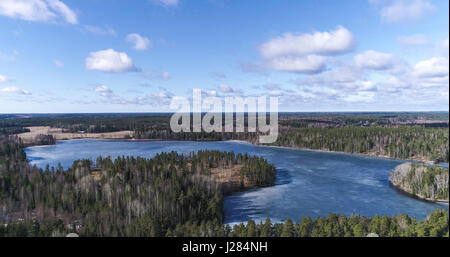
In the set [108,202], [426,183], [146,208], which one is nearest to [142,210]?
[146,208]

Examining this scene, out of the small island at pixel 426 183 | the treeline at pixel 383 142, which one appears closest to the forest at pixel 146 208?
the small island at pixel 426 183

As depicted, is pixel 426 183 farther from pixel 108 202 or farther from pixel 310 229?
pixel 108 202

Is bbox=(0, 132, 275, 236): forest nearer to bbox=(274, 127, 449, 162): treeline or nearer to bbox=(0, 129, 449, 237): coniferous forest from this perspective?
bbox=(0, 129, 449, 237): coniferous forest

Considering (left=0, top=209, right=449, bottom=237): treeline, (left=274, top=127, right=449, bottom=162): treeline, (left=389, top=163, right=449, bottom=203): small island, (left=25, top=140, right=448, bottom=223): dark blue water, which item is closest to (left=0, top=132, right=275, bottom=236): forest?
(left=0, top=209, right=449, bottom=237): treeline

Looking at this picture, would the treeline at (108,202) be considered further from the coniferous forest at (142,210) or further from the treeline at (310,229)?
the treeline at (310,229)
